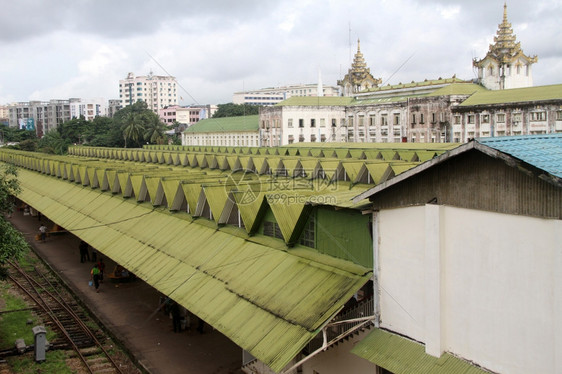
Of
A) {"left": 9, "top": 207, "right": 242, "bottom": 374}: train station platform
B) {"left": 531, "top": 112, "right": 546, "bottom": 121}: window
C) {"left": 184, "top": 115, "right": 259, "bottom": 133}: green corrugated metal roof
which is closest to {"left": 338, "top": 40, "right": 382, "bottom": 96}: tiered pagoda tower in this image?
{"left": 184, "top": 115, "right": 259, "bottom": 133}: green corrugated metal roof

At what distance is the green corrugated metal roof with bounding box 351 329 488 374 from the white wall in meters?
0.16

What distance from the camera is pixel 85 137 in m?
109

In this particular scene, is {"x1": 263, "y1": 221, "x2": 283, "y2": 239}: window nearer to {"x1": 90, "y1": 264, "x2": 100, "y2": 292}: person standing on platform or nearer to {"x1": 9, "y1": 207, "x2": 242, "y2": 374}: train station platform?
{"x1": 9, "y1": 207, "x2": 242, "y2": 374}: train station platform

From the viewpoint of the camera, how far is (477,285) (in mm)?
9422

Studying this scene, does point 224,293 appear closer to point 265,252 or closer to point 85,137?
point 265,252

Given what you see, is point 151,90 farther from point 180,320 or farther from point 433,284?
point 433,284

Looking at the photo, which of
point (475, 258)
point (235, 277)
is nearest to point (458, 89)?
point (235, 277)

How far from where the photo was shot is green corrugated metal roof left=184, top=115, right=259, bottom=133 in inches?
3583

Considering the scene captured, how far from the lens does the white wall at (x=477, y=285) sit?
8.43 metres

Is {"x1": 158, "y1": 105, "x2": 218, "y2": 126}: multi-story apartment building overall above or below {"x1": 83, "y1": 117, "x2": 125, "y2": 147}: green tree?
above

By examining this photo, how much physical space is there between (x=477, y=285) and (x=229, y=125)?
8791 cm

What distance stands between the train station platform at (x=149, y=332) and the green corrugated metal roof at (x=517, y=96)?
43.3 meters

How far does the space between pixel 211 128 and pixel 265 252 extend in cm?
8525

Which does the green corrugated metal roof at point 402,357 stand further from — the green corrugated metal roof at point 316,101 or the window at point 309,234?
the green corrugated metal roof at point 316,101
